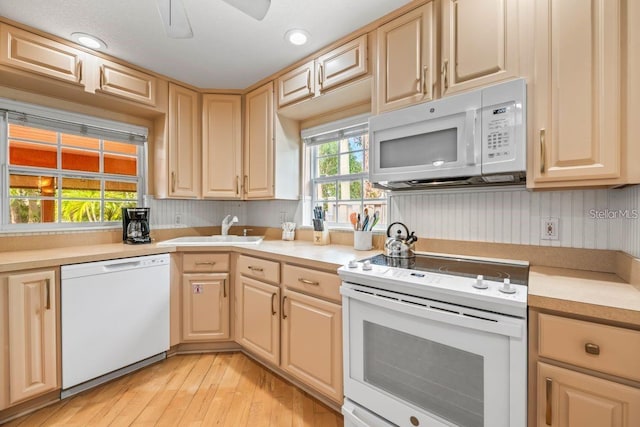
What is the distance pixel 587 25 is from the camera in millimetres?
1131

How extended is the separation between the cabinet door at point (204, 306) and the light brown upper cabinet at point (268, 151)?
0.85m

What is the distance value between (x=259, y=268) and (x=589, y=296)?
1742 mm

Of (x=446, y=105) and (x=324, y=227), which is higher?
(x=446, y=105)

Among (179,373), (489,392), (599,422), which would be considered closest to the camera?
(599,422)

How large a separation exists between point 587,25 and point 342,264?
4.77ft

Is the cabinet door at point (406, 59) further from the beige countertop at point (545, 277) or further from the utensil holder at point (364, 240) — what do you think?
the beige countertop at point (545, 277)

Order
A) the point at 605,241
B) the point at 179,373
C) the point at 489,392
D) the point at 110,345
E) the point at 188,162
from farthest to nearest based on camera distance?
the point at 188,162 < the point at 179,373 < the point at 110,345 < the point at 605,241 < the point at 489,392

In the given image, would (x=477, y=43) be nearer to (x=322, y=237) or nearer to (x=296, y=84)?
(x=296, y=84)

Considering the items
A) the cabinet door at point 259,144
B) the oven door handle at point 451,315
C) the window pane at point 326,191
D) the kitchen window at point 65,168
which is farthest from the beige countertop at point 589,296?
the kitchen window at point 65,168

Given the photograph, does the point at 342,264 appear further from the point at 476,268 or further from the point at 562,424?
the point at 562,424

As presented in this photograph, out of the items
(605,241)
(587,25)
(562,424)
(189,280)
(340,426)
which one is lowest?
(340,426)

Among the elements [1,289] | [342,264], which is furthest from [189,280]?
[342,264]

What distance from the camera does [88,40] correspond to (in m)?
1.94

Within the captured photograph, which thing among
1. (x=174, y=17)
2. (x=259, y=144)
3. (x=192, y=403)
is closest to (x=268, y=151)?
(x=259, y=144)
